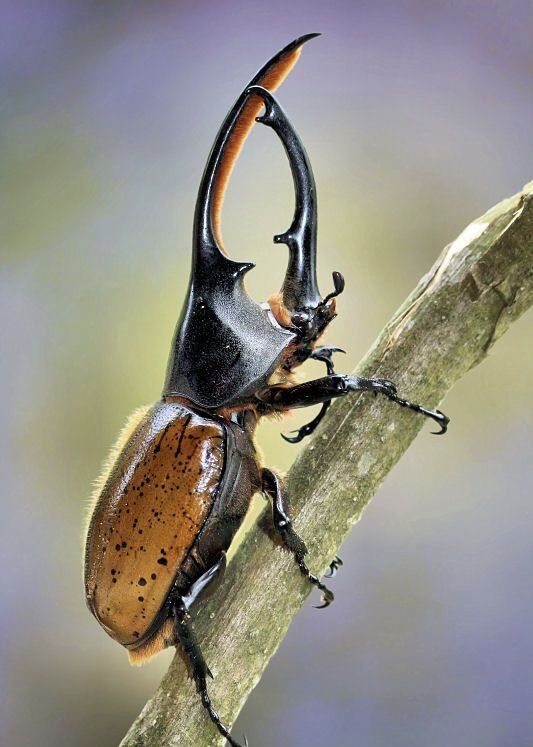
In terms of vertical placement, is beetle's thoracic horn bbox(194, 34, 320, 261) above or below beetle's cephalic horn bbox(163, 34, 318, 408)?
above

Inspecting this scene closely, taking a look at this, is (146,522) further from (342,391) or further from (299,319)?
(299,319)

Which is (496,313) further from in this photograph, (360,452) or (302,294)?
(302,294)

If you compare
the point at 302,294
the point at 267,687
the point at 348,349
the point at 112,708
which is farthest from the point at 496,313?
the point at 112,708

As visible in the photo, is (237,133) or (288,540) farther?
(237,133)

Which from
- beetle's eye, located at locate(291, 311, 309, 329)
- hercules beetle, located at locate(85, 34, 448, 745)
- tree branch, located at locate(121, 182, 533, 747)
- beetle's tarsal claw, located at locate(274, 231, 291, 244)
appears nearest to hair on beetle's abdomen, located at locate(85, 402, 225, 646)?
hercules beetle, located at locate(85, 34, 448, 745)

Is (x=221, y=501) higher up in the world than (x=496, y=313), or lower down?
lower down

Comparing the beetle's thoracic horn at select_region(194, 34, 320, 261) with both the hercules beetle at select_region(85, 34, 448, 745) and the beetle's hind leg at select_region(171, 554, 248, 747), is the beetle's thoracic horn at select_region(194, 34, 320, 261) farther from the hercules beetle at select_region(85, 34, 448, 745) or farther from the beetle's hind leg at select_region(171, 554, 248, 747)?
the beetle's hind leg at select_region(171, 554, 248, 747)

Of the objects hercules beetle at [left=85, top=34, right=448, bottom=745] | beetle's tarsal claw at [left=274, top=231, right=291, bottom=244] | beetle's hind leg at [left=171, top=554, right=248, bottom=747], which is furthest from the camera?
beetle's tarsal claw at [left=274, top=231, right=291, bottom=244]

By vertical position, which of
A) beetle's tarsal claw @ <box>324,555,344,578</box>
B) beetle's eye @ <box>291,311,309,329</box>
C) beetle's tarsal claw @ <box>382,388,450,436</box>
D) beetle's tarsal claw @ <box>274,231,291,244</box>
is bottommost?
beetle's tarsal claw @ <box>324,555,344,578</box>
